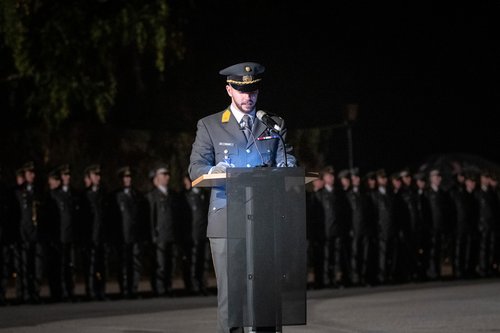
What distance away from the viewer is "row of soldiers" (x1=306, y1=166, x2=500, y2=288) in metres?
17.8

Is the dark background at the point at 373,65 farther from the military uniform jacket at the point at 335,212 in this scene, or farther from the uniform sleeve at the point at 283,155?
the uniform sleeve at the point at 283,155

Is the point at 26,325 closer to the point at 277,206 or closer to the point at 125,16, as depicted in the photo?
the point at 277,206

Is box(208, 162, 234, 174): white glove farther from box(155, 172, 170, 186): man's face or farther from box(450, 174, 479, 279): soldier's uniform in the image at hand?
box(450, 174, 479, 279): soldier's uniform

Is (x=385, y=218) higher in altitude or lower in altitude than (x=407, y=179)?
lower

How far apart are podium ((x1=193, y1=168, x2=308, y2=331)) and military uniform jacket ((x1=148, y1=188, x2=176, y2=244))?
30.0 ft

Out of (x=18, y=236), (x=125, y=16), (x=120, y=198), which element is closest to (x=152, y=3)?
(x=125, y=16)

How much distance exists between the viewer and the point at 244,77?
7492mm

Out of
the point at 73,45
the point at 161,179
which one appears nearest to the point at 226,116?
the point at 161,179

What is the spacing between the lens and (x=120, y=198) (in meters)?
16.3

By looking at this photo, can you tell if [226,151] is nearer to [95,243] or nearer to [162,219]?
[95,243]

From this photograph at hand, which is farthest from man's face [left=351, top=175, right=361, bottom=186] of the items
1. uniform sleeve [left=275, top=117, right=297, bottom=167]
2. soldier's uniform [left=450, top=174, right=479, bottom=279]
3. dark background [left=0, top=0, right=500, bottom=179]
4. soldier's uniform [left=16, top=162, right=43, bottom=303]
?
uniform sleeve [left=275, top=117, right=297, bottom=167]

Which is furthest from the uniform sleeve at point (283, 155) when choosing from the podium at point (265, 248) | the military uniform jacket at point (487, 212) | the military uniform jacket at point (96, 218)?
the military uniform jacket at point (487, 212)

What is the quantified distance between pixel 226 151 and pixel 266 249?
2.49 ft

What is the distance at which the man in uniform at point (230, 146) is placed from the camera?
7523 millimetres
